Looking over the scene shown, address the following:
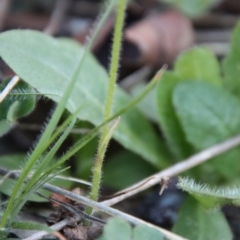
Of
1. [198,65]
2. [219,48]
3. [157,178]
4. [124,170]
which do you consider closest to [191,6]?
[219,48]

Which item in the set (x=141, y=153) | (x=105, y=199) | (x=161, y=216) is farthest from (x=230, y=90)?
(x=105, y=199)

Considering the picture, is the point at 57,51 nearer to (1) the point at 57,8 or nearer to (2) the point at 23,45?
(2) the point at 23,45

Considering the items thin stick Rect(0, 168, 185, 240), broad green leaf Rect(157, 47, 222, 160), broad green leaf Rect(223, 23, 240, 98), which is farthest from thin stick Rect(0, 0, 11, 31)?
thin stick Rect(0, 168, 185, 240)

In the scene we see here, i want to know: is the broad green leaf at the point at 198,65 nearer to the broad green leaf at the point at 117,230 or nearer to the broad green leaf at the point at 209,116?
the broad green leaf at the point at 209,116

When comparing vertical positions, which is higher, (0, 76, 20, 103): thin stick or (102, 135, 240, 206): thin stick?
(0, 76, 20, 103): thin stick

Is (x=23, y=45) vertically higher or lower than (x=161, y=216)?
higher

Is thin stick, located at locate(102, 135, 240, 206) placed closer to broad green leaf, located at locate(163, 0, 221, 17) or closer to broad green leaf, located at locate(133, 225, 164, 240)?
broad green leaf, located at locate(133, 225, 164, 240)
